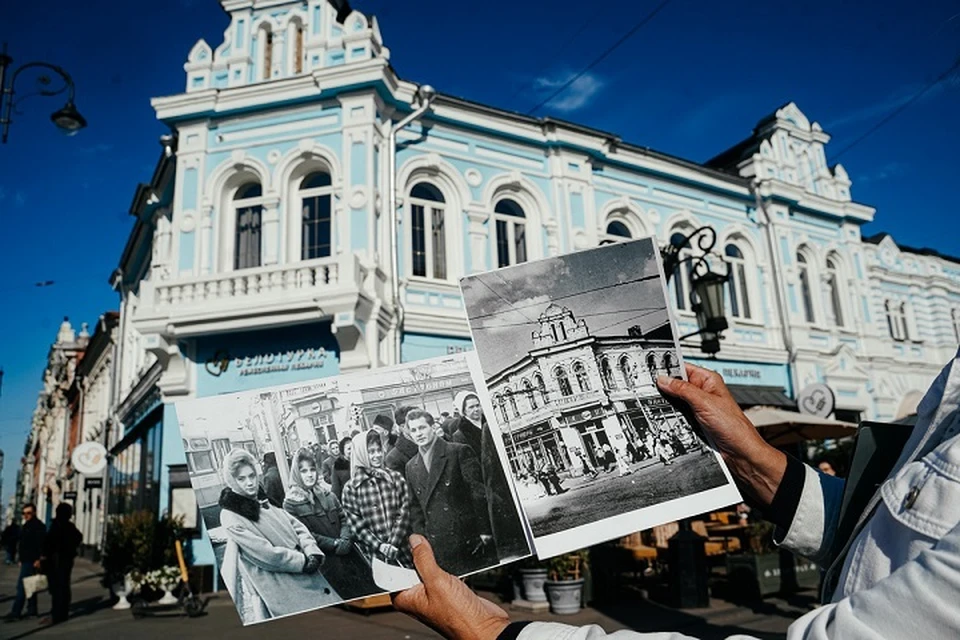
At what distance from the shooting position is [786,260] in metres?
18.4

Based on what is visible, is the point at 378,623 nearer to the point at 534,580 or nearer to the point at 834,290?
the point at 534,580

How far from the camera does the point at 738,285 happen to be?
17.9 meters

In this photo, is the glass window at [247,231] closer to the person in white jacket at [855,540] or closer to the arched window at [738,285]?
the arched window at [738,285]

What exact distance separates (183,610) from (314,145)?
27.4ft

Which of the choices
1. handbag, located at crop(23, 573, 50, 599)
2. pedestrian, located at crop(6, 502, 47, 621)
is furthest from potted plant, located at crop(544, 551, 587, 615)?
pedestrian, located at crop(6, 502, 47, 621)

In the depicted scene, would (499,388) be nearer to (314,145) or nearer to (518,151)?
(314,145)

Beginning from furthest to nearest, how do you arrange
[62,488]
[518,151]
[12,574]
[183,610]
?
1. [62,488]
2. [12,574]
3. [518,151]
4. [183,610]

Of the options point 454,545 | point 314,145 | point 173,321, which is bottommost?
point 454,545

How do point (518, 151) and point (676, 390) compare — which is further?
point (518, 151)

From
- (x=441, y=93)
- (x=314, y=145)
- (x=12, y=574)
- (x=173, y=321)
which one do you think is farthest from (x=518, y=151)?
(x=12, y=574)

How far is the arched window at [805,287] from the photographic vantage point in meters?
18.9

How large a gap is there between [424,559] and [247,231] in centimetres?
1288

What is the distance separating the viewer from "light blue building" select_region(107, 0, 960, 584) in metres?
12.2

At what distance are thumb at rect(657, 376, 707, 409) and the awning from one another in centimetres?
1517
